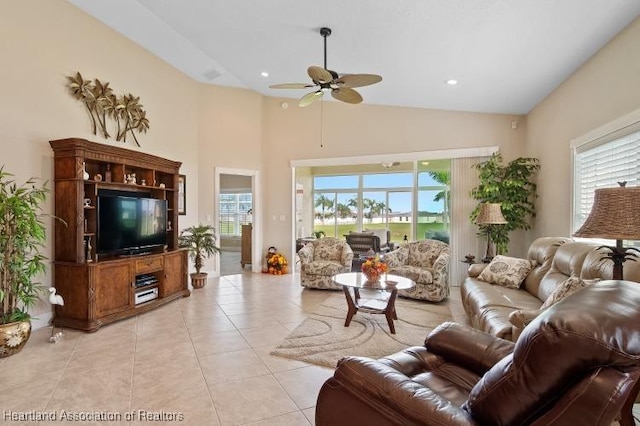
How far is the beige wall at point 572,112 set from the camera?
9.61 feet

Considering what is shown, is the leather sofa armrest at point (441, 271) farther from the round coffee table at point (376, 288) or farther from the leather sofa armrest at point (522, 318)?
the leather sofa armrest at point (522, 318)

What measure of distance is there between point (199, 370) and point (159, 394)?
384 millimetres

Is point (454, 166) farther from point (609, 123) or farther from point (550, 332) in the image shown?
point (550, 332)

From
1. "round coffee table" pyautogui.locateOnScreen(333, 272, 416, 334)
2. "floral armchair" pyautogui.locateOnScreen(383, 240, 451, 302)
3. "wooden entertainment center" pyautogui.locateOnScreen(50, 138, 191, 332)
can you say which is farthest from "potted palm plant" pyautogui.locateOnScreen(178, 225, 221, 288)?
"floral armchair" pyautogui.locateOnScreen(383, 240, 451, 302)

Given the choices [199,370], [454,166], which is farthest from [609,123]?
[199,370]

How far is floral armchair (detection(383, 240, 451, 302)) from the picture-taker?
464cm

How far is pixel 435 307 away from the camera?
4512 millimetres

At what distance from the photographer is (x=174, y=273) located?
4902 millimetres

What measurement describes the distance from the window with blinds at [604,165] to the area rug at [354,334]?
205 cm

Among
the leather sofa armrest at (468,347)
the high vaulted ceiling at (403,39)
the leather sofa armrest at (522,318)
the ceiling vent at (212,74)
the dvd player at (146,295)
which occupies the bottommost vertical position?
the dvd player at (146,295)

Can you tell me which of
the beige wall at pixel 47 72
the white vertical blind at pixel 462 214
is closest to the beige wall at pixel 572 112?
the white vertical blind at pixel 462 214

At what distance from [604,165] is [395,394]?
360 cm

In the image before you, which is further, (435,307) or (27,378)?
(435,307)

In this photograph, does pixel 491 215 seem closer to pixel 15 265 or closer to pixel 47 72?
pixel 15 265
